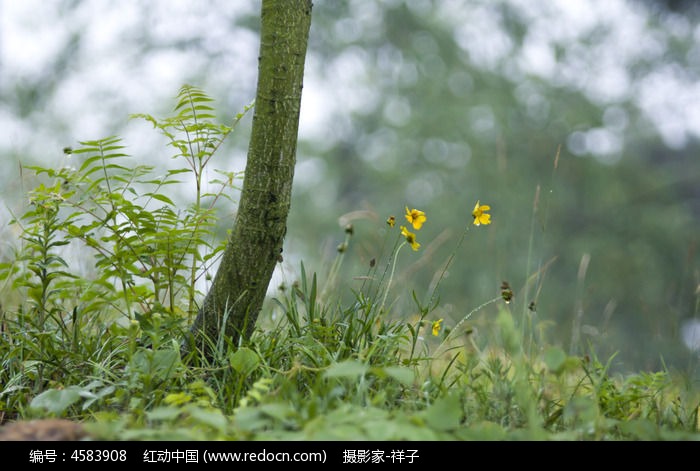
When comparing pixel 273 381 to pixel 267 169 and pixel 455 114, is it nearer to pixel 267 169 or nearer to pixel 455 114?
pixel 267 169

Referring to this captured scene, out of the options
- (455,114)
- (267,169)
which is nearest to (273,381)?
(267,169)

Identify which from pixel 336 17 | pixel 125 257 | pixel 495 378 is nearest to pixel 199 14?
pixel 336 17

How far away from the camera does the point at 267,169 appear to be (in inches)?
78.4

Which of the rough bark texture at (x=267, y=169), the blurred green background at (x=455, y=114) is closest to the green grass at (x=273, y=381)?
the rough bark texture at (x=267, y=169)

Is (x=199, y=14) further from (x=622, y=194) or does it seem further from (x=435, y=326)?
(x=435, y=326)

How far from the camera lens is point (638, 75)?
10.7m

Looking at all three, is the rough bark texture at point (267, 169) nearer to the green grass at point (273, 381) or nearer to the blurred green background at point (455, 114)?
the green grass at point (273, 381)

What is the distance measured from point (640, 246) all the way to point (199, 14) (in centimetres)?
894

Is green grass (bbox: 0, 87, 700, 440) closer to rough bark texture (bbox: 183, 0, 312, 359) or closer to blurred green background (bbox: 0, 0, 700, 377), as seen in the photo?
rough bark texture (bbox: 183, 0, 312, 359)

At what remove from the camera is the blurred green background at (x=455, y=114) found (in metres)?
10.1

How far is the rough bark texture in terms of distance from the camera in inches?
78.1

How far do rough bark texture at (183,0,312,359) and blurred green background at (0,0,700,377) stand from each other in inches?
261

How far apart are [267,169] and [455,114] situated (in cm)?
958

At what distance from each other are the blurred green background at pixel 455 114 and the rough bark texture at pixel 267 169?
663 cm
